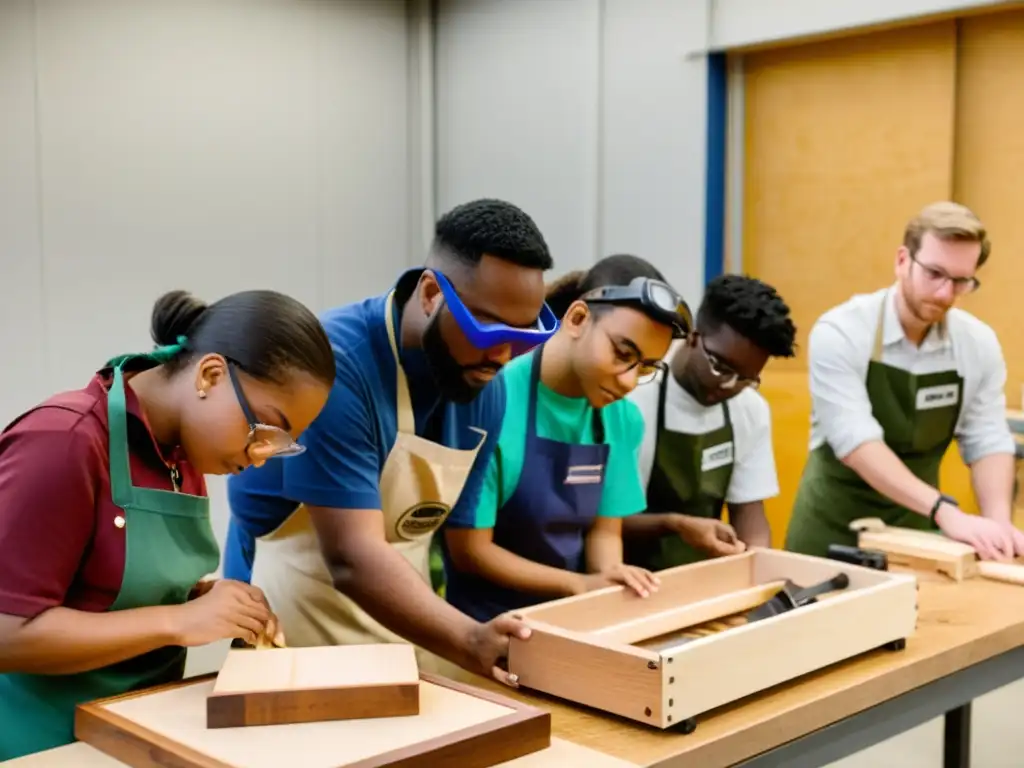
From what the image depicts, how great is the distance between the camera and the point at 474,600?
199 cm

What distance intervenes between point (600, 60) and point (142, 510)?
409cm

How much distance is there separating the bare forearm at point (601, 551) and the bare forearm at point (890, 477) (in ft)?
2.79

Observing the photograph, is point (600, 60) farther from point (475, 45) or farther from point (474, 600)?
point (474, 600)

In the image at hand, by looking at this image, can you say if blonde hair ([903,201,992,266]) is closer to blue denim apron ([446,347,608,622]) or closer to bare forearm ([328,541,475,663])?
blue denim apron ([446,347,608,622])

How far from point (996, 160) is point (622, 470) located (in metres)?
2.69

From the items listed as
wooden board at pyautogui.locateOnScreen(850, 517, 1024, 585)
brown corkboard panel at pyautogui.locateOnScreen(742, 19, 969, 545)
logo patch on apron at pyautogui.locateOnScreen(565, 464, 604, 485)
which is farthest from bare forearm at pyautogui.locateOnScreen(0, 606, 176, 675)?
brown corkboard panel at pyautogui.locateOnScreen(742, 19, 969, 545)

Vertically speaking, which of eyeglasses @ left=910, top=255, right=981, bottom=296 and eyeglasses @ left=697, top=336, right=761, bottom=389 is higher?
eyeglasses @ left=910, top=255, right=981, bottom=296

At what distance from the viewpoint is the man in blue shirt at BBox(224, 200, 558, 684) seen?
5.27ft

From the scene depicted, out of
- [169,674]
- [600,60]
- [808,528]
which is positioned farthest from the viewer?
[600,60]

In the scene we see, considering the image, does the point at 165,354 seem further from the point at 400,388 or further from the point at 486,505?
the point at 486,505

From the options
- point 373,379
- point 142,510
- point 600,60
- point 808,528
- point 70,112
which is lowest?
point 808,528

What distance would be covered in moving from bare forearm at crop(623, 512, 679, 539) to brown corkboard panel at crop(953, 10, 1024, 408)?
2329 millimetres

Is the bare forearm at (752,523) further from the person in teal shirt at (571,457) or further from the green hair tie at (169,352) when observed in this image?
the green hair tie at (169,352)

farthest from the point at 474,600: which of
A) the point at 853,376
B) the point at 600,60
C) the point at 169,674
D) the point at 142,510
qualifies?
the point at 600,60
